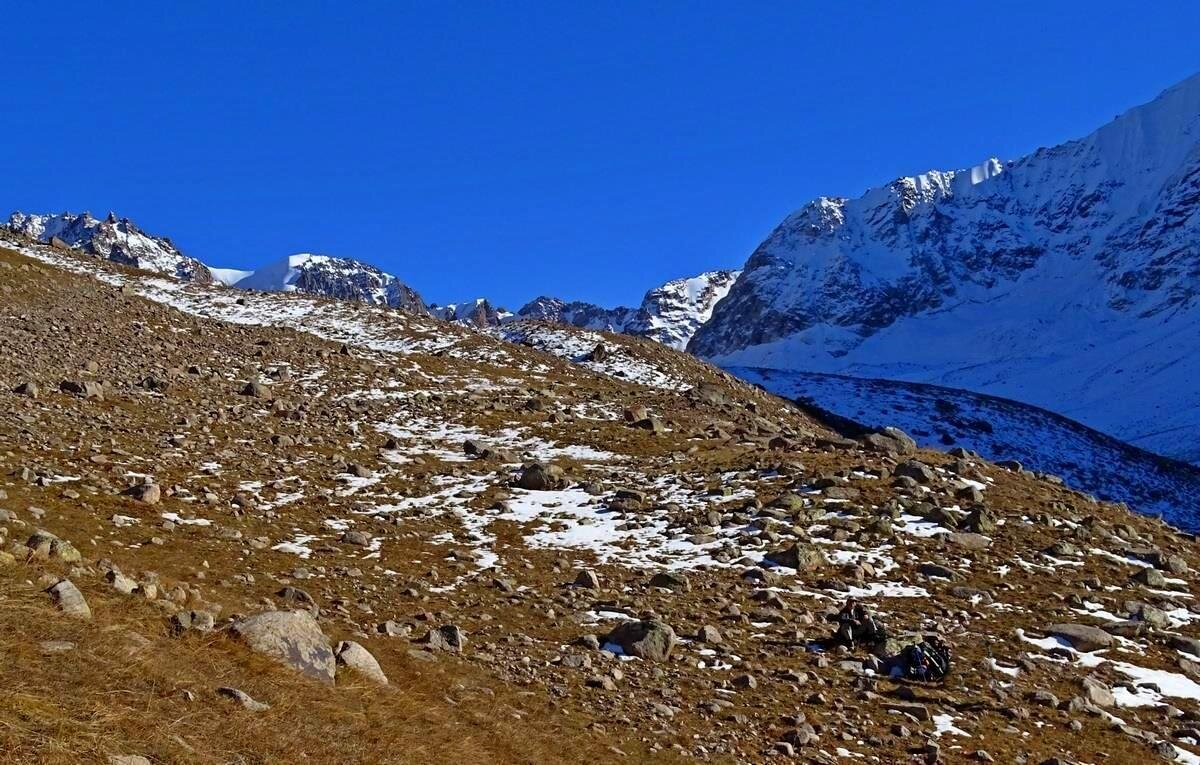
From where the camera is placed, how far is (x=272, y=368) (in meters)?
32.8

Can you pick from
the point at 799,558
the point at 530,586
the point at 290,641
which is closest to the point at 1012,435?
the point at 799,558

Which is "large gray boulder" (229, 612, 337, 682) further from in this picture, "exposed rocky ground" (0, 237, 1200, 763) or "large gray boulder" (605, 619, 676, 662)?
"large gray boulder" (605, 619, 676, 662)

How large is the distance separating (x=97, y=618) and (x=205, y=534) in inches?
249

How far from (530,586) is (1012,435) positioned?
181 ft

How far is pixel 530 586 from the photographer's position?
14.5 m

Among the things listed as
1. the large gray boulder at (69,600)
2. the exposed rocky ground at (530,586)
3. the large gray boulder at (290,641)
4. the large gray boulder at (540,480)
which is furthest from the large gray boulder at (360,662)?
the large gray boulder at (540,480)

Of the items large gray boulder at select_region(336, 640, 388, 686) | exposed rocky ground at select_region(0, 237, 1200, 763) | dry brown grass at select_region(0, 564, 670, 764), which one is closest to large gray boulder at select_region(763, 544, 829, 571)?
exposed rocky ground at select_region(0, 237, 1200, 763)

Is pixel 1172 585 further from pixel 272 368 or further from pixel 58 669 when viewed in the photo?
pixel 272 368

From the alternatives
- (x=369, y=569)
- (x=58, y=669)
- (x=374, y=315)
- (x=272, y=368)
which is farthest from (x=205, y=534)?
(x=374, y=315)

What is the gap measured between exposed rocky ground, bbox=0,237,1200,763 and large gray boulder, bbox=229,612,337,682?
0.12ft

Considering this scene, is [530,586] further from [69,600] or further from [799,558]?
[69,600]

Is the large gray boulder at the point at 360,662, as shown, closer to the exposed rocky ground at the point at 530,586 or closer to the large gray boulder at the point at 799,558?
the exposed rocky ground at the point at 530,586

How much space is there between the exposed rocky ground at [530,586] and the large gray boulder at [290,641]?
37 mm

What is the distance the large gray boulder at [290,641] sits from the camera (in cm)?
927
